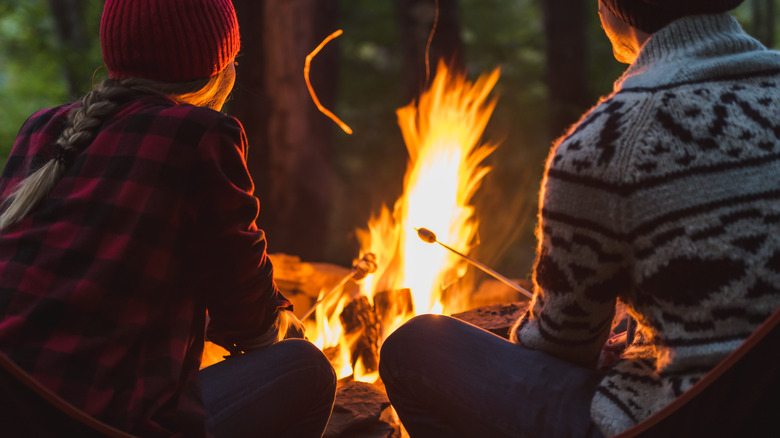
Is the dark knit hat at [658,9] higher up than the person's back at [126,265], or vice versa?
the dark knit hat at [658,9]

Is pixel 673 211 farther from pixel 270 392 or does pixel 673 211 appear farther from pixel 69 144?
pixel 69 144

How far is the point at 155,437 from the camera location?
57.8 inches

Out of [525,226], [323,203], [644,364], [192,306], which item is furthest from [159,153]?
[525,226]

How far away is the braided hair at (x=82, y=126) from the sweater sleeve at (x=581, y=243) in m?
1.01

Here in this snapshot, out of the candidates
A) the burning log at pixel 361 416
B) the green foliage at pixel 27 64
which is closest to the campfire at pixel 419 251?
the burning log at pixel 361 416

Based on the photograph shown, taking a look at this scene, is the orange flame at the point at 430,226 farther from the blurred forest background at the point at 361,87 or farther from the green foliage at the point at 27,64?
the green foliage at the point at 27,64

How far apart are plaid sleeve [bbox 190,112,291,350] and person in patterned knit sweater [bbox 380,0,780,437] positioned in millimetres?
578

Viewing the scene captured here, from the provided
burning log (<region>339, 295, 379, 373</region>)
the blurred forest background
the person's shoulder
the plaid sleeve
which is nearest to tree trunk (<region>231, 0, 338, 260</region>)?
the blurred forest background

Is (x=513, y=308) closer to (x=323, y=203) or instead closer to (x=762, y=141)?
(x=762, y=141)

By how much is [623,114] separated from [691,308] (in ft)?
1.41

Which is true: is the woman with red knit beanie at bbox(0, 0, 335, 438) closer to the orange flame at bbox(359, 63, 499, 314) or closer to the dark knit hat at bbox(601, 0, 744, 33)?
the dark knit hat at bbox(601, 0, 744, 33)

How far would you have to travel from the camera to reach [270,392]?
1.74 metres

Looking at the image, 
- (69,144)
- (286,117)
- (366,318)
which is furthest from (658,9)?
(286,117)

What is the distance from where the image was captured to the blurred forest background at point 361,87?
204 inches
